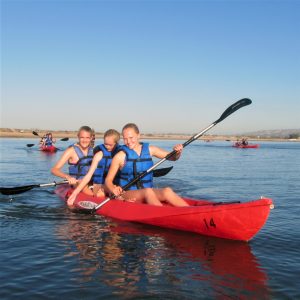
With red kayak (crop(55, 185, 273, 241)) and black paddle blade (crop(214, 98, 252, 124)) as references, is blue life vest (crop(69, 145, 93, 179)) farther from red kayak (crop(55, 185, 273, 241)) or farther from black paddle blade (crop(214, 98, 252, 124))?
black paddle blade (crop(214, 98, 252, 124))

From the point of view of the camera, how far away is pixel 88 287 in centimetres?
434

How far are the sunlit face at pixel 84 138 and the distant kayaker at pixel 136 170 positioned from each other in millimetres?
1385

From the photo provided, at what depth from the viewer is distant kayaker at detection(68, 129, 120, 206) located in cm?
789

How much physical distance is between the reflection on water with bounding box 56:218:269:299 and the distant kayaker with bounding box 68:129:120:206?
1204 millimetres

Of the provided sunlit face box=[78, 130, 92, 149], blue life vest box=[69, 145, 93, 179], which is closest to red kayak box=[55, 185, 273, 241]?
blue life vest box=[69, 145, 93, 179]

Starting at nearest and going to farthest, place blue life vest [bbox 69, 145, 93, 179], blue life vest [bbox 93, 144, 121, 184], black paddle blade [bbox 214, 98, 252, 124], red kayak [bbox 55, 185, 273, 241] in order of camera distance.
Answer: red kayak [bbox 55, 185, 273, 241] < black paddle blade [bbox 214, 98, 252, 124] < blue life vest [bbox 93, 144, 121, 184] < blue life vest [bbox 69, 145, 93, 179]

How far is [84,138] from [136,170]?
1.83 m

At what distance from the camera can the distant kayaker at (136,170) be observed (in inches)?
275

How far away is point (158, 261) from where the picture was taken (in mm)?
5227

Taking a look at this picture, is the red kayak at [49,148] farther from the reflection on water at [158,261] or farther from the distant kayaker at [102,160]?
the reflection on water at [158,261]

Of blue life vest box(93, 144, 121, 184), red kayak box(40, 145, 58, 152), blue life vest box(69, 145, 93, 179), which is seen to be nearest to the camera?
blue life vest box(93, 144, 121, 184)

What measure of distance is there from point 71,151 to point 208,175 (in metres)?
8.36

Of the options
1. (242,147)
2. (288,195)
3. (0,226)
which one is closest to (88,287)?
(0,226)

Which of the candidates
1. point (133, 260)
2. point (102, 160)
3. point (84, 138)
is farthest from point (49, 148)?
point (133, 260)
